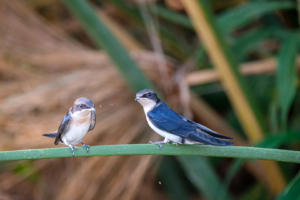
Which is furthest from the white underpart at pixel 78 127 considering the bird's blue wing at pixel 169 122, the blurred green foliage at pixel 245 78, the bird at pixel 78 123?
the blurred green foliage at pixel 245 78

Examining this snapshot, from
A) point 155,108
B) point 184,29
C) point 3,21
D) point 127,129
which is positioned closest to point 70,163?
point 127,129

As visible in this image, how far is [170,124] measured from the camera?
19.7 inches

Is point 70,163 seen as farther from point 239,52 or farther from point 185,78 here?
point 239,52

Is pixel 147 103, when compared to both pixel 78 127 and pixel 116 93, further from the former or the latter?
pixel 116 93

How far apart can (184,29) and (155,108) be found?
1.94m

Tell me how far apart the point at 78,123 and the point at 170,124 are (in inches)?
5.5

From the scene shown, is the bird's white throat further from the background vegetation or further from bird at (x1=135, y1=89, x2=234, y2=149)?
the background vegetation

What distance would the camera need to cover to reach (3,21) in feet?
4.95

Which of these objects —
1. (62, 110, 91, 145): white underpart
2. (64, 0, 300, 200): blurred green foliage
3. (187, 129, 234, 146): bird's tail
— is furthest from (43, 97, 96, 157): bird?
(64, 0, 300, 200): blurred green foliage

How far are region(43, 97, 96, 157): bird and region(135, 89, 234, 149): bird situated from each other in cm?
7

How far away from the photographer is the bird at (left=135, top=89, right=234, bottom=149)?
46cm

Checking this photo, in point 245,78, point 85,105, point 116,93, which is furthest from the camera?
point 245,78

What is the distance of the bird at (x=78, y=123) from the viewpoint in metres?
0.42

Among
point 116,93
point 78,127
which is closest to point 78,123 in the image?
point 78,127
